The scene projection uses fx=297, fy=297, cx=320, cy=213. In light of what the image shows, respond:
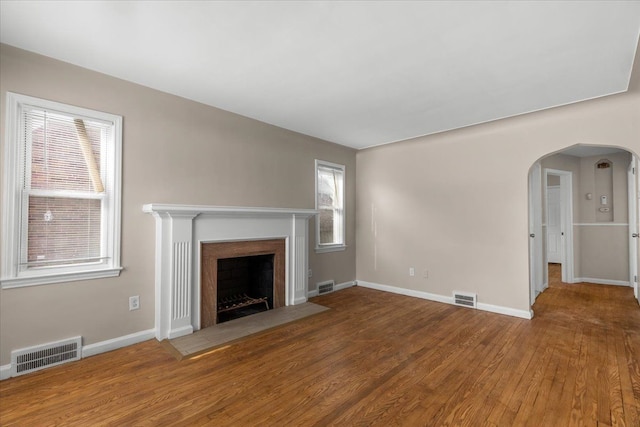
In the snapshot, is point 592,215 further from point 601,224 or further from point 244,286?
point 244,286

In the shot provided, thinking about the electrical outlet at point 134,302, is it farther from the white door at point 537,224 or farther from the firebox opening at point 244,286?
the white door at point 537,224

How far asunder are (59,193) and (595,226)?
8071 millimetres

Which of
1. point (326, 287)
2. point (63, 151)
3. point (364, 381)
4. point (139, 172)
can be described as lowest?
point (364, 381)

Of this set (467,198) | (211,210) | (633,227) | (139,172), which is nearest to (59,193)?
(139,172)

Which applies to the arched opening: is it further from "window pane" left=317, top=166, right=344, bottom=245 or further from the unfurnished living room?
"window pane" left=317, top=166, right=344, bottom=245

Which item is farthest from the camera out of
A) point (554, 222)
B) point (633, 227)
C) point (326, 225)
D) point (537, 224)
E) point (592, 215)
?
point (554, 222)

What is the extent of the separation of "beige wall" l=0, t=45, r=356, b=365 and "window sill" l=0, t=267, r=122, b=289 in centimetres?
5

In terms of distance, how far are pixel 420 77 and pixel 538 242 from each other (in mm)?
3773

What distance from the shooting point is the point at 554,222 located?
731 cm

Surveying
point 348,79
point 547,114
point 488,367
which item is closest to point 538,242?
point 547,114

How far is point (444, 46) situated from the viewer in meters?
2.28

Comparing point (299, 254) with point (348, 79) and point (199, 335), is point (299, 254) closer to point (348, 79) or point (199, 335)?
point (199, 335)

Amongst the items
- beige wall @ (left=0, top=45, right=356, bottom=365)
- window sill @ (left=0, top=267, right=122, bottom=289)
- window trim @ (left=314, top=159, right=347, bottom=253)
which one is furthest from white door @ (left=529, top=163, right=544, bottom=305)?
window sill @ (left=0, top=267, right=122, bottom=289)

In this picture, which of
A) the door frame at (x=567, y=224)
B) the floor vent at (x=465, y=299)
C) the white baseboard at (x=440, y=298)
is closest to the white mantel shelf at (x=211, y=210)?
the white baseboard at (x=440, y=298)
